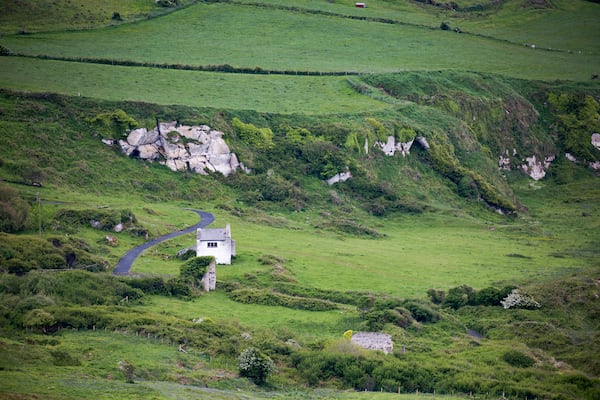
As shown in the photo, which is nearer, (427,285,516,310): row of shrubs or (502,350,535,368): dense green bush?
(502,350,535,368): dense green bush

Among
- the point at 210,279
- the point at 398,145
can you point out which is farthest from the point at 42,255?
the point at 398,145

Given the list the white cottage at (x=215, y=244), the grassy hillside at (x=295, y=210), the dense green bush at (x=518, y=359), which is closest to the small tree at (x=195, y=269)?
the grassy hillside at (x=295, y=210)

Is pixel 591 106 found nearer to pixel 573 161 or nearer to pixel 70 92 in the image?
pixel 573 161

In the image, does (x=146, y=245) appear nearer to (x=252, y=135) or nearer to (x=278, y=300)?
(x=278, y=300)

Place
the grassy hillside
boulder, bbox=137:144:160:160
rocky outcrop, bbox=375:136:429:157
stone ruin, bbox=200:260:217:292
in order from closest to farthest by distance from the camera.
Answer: the grassy hillside, stone ruin, bbox=200:260:217:292, boulder, bbox=137:144:160:160, rocky outcrop, bbox=375:136:429:157

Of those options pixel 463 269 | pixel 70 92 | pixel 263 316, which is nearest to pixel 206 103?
pixel 70 92

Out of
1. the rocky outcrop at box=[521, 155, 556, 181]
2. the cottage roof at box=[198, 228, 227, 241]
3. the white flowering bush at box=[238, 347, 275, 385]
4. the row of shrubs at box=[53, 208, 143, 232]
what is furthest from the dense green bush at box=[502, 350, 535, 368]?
the rocky outcrop at box=[521, 155, 556, 181]

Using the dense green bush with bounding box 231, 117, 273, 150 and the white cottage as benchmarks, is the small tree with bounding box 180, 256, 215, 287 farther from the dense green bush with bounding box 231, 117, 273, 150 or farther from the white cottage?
the dense green bush with bounding box 231, 117, 273, 150

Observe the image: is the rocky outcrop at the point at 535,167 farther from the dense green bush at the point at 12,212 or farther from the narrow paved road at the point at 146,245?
the dense green bush at the point at 12,212
